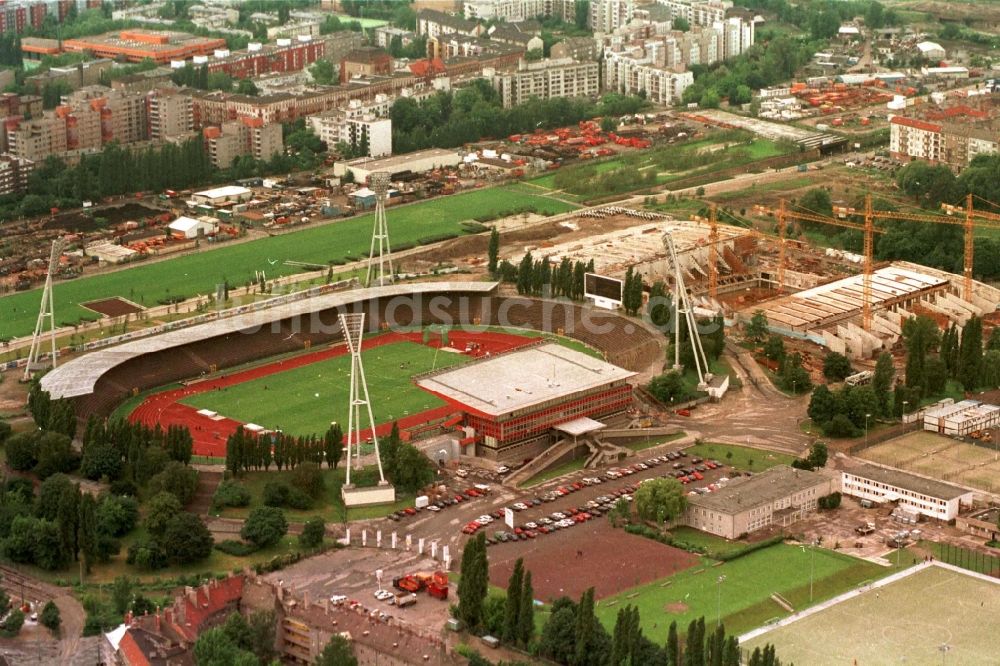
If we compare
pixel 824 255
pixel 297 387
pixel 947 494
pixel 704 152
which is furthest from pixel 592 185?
pixel 947 494

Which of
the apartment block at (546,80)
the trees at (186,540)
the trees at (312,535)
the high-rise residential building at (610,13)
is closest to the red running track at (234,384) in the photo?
the trees at (186,540)

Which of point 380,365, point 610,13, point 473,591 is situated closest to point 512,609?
point 473,591

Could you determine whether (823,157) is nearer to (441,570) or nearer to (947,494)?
(947,494)

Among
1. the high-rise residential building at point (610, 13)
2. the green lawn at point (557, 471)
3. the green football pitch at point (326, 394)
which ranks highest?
the high-rise residential building at point (610, 13)

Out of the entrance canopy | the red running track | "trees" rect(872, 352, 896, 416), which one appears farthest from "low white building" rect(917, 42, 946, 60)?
the entrance canopy

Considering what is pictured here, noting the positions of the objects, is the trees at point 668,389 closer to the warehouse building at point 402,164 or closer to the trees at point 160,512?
the trees at point 160,512
